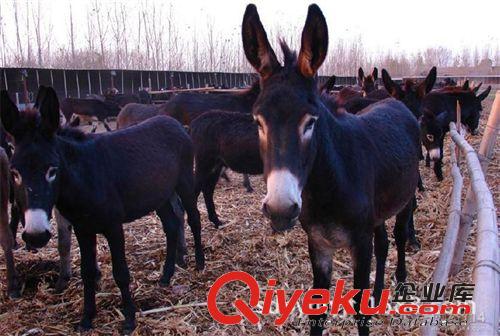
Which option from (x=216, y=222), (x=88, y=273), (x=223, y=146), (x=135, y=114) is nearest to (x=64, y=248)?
(x=88, y=273)

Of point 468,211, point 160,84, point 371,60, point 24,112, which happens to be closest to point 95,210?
point 24,112

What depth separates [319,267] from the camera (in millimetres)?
2910

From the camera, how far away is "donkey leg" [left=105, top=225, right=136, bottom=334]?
11.1 feet

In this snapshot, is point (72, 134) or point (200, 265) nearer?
point (72, 134)

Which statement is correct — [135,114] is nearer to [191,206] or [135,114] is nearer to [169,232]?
[191,206]

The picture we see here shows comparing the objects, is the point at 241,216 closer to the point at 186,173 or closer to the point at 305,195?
the point at 186,173

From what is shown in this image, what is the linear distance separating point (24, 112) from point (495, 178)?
313 inches

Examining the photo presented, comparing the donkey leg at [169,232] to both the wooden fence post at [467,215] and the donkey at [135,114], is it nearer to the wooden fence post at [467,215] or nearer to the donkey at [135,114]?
the wooden fence post at [467,215]

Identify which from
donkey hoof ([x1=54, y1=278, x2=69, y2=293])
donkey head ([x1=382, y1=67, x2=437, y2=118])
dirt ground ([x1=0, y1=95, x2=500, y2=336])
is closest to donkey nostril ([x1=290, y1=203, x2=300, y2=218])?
dirt ground ([x1=0, y1=95, x2=500, y2=336])

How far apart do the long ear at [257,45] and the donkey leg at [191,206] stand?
2.45 meters

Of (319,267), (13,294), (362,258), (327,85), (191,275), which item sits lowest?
(191,275)

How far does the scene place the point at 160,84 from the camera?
86.9 feet

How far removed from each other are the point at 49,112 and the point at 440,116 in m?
7.88

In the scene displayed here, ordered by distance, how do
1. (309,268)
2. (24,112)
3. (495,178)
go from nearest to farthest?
(24,112) → (309,268) → (495,178)
